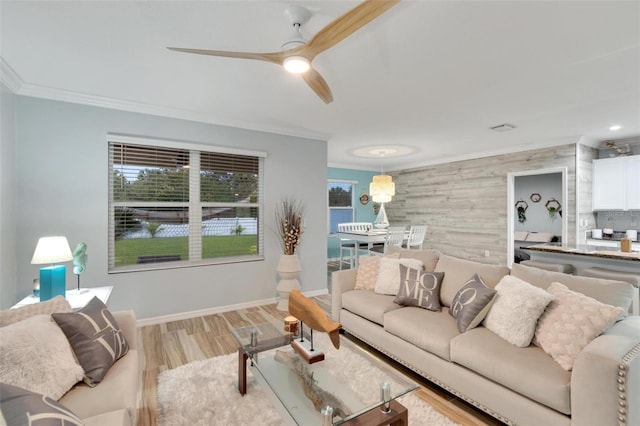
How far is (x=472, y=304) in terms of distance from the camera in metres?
2.15

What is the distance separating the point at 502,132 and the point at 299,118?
3.23 metres

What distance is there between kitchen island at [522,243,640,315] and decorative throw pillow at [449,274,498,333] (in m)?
1.86

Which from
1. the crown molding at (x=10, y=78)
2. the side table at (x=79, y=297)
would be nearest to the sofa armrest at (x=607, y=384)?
the side table at (x=79, y=297)

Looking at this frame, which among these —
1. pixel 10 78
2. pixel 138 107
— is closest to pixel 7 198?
pixel 10 78

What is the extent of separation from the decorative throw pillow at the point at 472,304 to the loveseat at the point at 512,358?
0.04 meters

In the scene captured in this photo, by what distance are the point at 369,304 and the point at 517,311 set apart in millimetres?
1204

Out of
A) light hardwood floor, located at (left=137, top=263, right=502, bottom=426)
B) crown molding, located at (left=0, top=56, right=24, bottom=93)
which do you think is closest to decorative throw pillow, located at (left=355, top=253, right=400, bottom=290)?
light hardwood floor, located at (left=137, top=263, right=502, bottom=426)

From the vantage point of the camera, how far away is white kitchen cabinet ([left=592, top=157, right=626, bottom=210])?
486 centimetres

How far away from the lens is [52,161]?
3.01 m

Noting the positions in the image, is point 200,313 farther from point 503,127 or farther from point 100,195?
point 503,127

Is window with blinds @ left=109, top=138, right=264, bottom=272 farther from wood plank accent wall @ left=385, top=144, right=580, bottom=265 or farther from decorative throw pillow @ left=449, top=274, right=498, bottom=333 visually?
wood plank accent wall @ left=385, top=144, right=580, bottom=265

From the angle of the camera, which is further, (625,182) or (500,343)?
(625,182)

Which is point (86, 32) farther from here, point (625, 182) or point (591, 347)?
point (625, 182)

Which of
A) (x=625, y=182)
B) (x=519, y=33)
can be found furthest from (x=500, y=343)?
(x=625, y=182)
